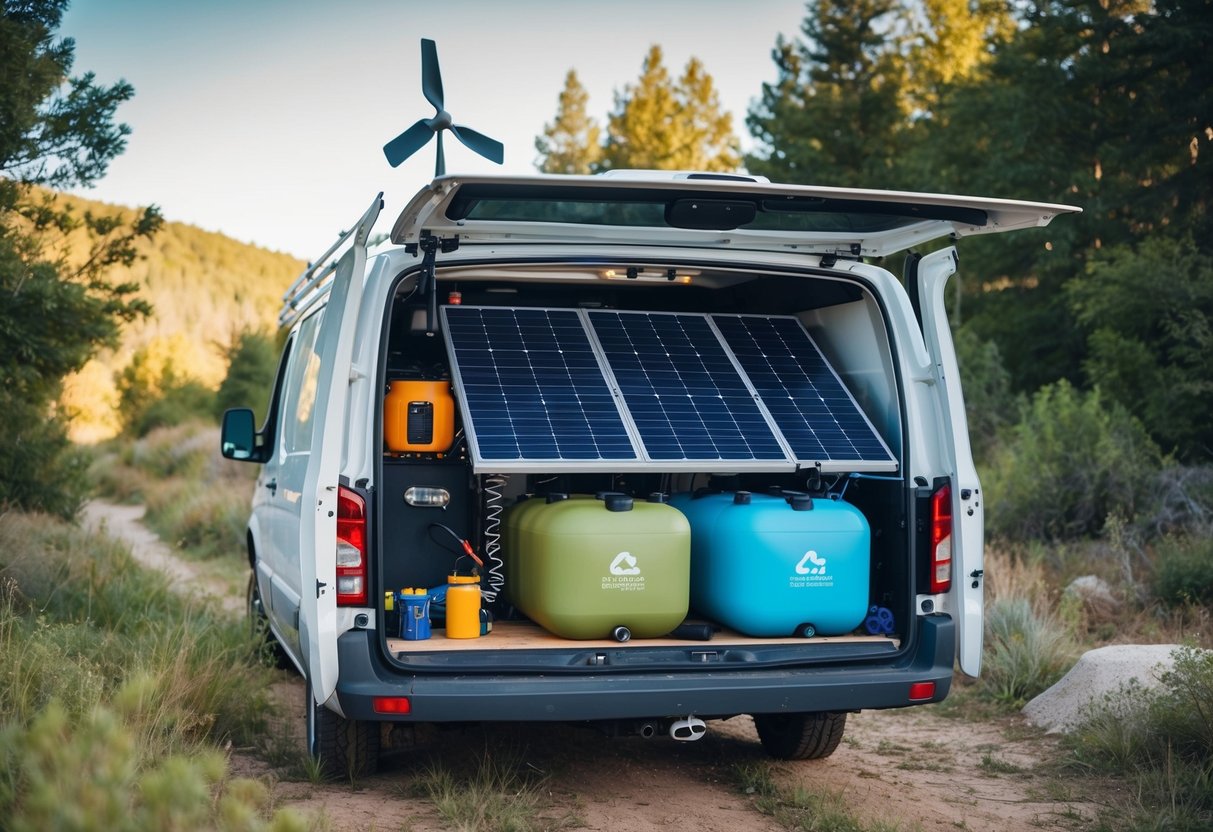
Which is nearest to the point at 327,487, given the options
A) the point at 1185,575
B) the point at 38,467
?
the point at 1185,575

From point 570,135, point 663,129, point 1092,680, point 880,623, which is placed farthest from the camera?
point 570,135

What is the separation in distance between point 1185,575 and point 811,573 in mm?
4797

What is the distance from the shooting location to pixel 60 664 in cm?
523

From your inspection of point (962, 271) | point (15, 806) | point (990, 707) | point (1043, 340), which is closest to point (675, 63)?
point (962, 271)

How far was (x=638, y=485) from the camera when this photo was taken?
238 inches

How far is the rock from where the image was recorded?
6398 millimetres

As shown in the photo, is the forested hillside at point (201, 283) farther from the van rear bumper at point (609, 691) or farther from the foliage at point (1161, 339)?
the van rear bumper at point (609, 691)

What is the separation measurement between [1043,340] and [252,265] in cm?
9233

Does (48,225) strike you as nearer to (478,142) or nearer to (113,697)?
(478,142)

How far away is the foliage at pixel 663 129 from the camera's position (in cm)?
3625

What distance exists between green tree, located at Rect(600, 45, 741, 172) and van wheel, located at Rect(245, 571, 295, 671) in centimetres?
2960

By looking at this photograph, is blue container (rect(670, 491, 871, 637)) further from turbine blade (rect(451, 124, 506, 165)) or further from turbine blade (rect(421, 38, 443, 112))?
turbine blade (rect(451, 124, 506, 165))

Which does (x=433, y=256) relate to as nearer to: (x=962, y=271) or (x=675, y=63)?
(x=962, y=271)

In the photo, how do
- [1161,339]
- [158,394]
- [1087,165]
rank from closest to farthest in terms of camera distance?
[1161,339], [1087,165], [158,394]
